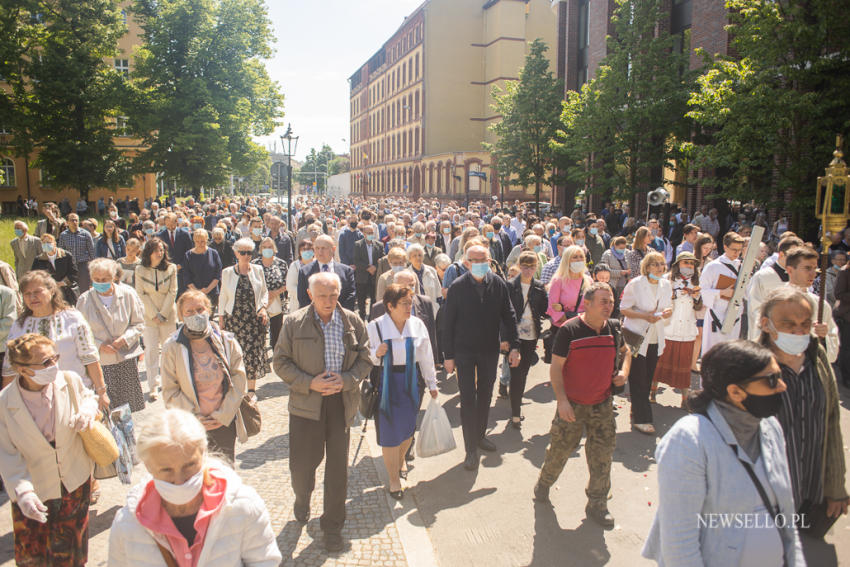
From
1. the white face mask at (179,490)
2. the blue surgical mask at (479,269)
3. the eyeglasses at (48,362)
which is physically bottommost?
the white face mask at (179,490)

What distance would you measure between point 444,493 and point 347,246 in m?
7.76

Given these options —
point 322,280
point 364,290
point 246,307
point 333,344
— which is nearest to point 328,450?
point 333,344

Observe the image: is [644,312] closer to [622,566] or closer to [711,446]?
[622,566]

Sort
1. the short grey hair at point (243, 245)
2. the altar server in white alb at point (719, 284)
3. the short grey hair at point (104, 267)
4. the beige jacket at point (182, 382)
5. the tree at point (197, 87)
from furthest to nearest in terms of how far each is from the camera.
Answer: the tree at point (197, 87), the short grey hair at point (243, 245), the altar server in white alb at point (719, 284), the short grey hair at point (104, 267), the beige jacket at point (182, 382)

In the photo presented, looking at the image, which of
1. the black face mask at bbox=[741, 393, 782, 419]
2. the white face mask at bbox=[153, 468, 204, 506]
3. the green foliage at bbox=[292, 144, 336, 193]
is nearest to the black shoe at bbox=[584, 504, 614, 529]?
the black face mask at bbox=[741, 393, 782, 419]

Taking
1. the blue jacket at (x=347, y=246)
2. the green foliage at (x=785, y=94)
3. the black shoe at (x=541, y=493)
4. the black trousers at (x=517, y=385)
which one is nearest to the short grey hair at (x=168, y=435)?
the black shoe at (x=541, y=493)

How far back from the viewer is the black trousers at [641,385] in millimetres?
6570

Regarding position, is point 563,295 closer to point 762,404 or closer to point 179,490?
point 762,404

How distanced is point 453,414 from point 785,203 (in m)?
10.8

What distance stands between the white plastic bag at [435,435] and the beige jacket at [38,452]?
8.45 feet

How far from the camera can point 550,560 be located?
13.8ft

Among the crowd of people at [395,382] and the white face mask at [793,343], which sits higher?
the white face mask at [793,343]

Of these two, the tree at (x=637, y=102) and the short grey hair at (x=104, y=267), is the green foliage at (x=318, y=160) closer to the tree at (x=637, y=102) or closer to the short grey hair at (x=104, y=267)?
the tree at (x=637, y=102)

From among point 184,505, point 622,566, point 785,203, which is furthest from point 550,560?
point 785,203
